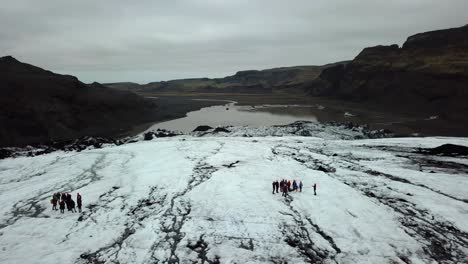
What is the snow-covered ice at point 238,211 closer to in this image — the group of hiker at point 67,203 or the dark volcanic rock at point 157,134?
the group of hiker at point 67,203

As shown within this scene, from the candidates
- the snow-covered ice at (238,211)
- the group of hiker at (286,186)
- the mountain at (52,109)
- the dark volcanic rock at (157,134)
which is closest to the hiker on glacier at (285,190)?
the group of hiker at (286,186)

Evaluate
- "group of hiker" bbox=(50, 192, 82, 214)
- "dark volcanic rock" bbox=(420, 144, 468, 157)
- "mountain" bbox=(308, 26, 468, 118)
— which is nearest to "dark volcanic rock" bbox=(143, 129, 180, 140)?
"group of hiker" bbox=(50, 192, 82, 214)

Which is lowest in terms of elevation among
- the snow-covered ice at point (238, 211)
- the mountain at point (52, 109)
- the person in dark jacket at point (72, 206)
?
the snow-covered ice at point (238, 211)

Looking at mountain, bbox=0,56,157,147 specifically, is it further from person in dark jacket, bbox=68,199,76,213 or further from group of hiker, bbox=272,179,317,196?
group of hiker, bbox=272,179,317,196

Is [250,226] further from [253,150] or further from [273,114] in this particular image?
[273,114]

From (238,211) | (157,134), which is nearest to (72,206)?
(238,211)

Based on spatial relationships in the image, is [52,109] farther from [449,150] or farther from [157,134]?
[449,150]
